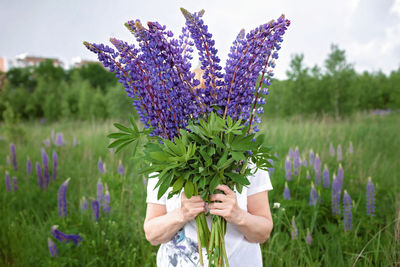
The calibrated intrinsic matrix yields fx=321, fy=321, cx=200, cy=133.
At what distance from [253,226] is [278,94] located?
11002 millimetres

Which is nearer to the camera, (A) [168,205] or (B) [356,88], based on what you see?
(A) [168,205]

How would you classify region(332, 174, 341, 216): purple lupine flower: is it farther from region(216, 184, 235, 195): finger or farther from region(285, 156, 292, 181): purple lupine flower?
region(216, 184, 235, 195): finger

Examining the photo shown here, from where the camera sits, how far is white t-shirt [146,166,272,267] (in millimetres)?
1559

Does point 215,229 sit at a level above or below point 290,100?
below

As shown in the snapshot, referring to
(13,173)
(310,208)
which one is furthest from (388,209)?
(13,173)

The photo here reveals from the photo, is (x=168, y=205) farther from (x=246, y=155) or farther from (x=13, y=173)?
(x=13, y=173)

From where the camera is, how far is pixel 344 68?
490 inches

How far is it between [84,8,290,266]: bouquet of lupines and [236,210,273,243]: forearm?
7.3 inches

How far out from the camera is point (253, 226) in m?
1.46

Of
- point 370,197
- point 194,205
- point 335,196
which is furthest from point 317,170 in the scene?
point 194,205

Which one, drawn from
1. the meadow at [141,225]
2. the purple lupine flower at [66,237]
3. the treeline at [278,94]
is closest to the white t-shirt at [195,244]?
the meadow at [141,225]

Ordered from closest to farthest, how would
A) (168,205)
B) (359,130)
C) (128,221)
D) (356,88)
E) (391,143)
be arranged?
1. (168,205)
2. (128,221)
3. (391,143)
4. (359,130)
5. (356,88)

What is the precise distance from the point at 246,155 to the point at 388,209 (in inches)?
130

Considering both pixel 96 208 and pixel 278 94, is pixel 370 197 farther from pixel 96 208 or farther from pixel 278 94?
pixel 278 94
